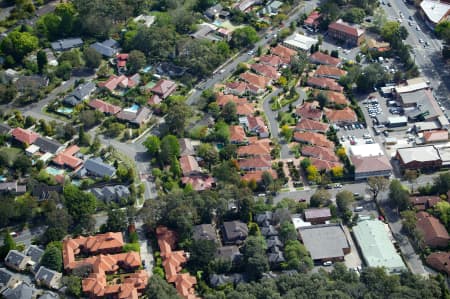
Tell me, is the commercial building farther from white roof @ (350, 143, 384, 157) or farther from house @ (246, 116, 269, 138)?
house @ (246, 116, 269, 138)

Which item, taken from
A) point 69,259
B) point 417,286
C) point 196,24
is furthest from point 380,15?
point 69,259

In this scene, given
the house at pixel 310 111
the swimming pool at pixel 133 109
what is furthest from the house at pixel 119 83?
the house at pixel 310 111

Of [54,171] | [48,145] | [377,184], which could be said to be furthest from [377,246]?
[48,145]

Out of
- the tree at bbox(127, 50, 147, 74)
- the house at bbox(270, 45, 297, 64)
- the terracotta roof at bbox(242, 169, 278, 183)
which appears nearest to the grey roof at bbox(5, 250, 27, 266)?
the terracotta roof at bbox(242, 169, 278, 183)

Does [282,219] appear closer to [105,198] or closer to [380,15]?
[105,198]

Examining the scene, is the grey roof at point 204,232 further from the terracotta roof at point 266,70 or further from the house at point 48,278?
the terracotta roof at point 266,70

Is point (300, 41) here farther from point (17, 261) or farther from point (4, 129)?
point (17, 261)
